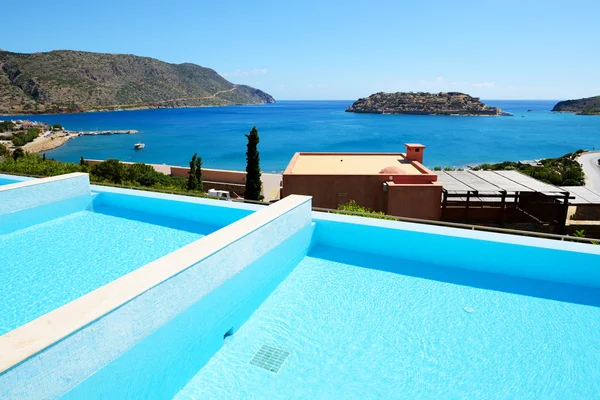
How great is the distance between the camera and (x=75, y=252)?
5.93m

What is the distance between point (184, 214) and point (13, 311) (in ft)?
11.3

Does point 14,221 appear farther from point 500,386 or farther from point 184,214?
point 500,386

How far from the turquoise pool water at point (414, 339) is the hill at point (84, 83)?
113 m

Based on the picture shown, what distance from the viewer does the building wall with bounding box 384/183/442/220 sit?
13.6 meters

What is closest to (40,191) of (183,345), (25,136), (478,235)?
(183,345)

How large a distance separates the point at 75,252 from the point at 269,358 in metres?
3.98

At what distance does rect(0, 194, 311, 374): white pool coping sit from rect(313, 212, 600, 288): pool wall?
214 cm

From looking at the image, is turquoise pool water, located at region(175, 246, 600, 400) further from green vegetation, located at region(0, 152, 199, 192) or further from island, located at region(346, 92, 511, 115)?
island, located at region(346, 92, 511, 115)

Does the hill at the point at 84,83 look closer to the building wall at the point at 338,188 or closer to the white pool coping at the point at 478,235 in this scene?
the building wall at the point at 338,188

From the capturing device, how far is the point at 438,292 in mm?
4848

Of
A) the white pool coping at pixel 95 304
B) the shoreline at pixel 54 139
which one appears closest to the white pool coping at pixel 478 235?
the white pool coping at pixel 95 304

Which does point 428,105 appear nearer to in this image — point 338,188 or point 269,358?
point 338,188

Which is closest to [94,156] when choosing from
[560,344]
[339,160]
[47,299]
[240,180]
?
[240,180]

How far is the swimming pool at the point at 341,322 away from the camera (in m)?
3.00
